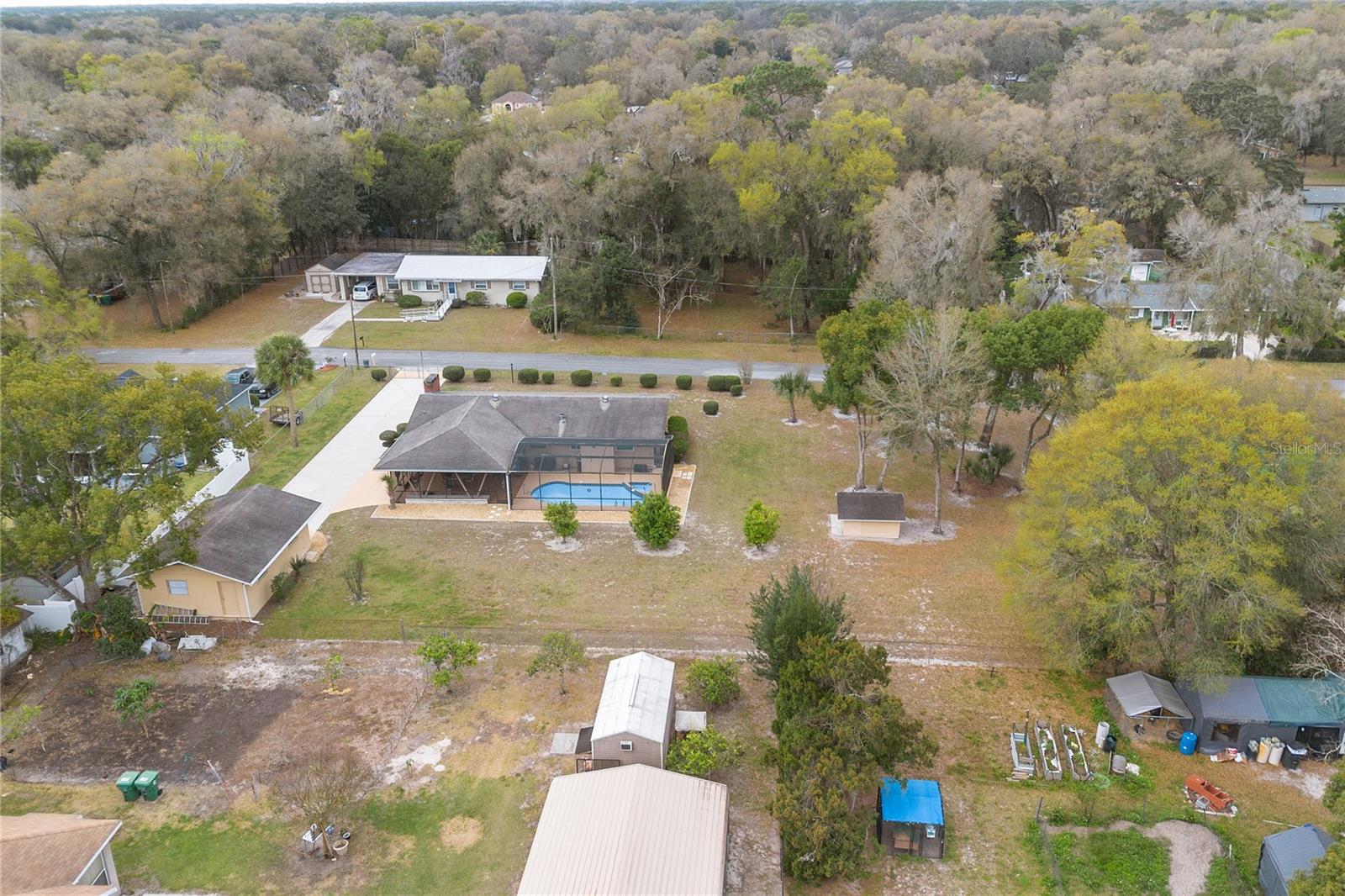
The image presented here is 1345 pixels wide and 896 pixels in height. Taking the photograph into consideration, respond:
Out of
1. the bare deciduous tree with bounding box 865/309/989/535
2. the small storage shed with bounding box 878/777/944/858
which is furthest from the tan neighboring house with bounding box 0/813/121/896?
the bare deciduous tree with bounding box 865/309/989/535

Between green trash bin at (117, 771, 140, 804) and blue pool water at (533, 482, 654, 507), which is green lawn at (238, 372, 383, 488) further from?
green trash bin at (117, 771, 140, 804)

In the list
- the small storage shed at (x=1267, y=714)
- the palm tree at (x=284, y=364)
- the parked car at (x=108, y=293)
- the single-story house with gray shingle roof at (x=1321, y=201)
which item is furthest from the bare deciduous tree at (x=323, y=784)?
the single-story house with gray shingle roof at (x=1321, y=201)

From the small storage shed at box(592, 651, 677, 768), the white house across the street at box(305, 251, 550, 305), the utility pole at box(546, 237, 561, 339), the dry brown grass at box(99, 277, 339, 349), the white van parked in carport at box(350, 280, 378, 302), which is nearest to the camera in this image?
the small storage shed at box(592, 651, 677, 768)

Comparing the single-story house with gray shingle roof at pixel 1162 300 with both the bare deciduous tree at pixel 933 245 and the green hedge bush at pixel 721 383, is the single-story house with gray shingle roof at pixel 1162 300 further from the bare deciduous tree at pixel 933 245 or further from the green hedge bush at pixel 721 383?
the green hedge bush at pixel 721 383

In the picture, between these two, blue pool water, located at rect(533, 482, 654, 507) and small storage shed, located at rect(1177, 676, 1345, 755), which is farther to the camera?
blue pool water, located at rect(533, 482, 654, 507)

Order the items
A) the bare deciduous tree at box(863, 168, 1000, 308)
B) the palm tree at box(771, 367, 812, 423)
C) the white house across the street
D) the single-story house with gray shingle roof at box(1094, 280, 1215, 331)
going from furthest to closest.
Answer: the white house across the street, the single-story house with gray shingle roof at box(1094, 280, 1215, 331), the bare deciduous tree at box(863, 168, 1000, 308), the palm tree at box(771, 367, 812, 423)

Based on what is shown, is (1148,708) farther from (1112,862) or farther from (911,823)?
(911,823)

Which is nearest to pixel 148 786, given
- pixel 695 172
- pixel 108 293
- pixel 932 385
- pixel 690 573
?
pixel 690 573
